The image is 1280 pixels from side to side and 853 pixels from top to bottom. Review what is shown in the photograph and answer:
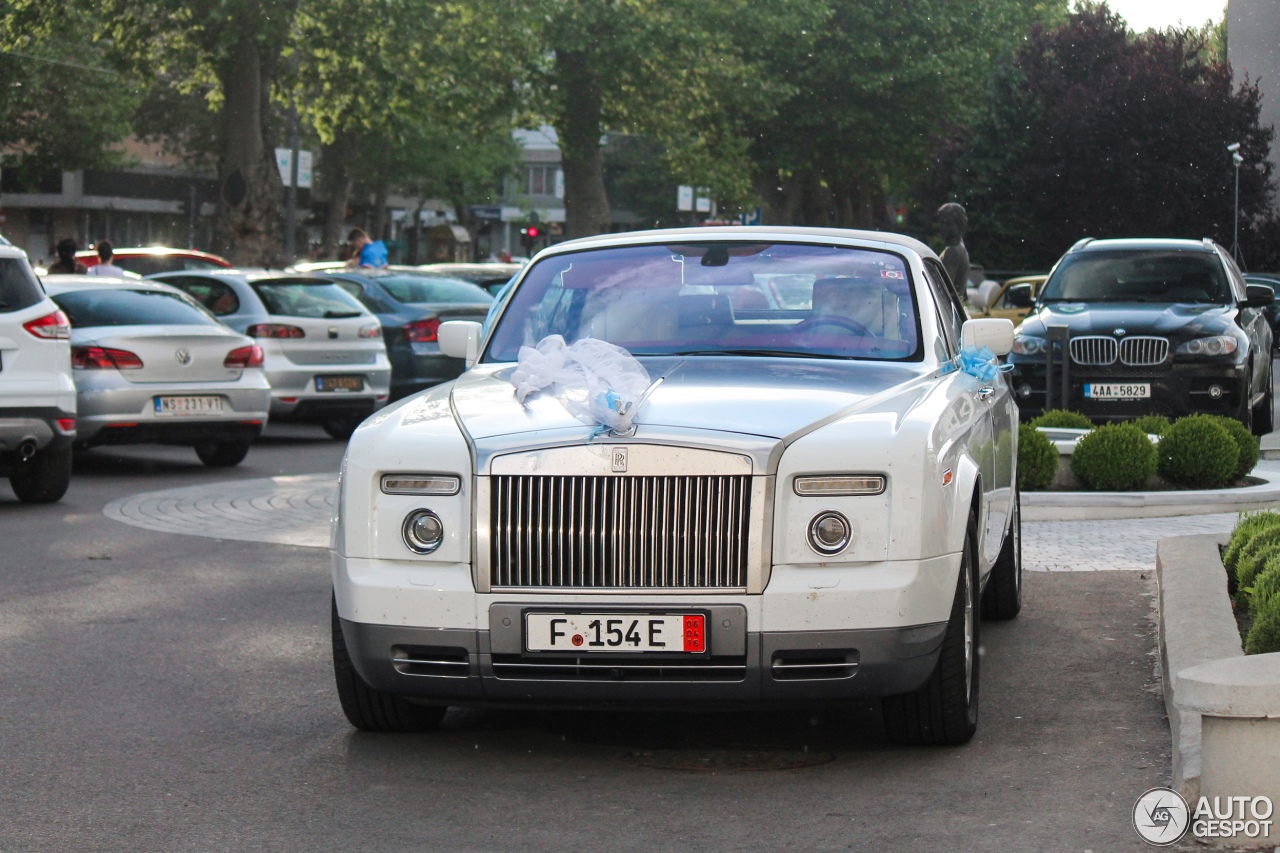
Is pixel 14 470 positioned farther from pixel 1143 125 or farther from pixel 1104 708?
pixel 1143 125

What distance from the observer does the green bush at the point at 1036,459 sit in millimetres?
12758

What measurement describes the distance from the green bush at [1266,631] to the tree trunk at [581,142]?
3906cm

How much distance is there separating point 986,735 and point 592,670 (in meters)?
1.45

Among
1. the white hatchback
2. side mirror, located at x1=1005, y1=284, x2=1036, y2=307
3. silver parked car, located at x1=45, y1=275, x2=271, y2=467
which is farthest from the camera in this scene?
side mirror, located at x1=1005, y1=284, x2=1036, y2=307

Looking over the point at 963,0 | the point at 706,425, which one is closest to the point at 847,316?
the point at 706,425

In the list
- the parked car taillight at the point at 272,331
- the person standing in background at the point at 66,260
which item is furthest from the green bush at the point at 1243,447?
the person standing in background at the point at 66,260

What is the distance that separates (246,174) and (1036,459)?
2234 cm

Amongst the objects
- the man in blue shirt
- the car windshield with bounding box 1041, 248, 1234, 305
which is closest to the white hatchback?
the car windshield with bounding box 1041, 248, 1234, 305

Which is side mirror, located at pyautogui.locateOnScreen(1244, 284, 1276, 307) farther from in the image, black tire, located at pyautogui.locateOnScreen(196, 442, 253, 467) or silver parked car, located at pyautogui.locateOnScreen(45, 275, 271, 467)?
black tire, located at pyautogui.locateOnScreen(196, 442, 253, 467)

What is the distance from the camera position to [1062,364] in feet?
51.6

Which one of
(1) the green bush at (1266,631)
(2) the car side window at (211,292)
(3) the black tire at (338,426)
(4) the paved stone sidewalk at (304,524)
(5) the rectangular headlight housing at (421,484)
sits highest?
(5) the rectangular headlight housing at (421,484)

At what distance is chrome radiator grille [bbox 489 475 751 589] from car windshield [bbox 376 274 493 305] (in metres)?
16.8

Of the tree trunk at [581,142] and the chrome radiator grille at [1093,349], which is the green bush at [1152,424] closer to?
the chrome radiator grille at [1093,349]

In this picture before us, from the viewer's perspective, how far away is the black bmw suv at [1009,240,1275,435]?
15.6 m
